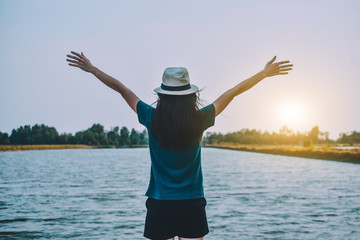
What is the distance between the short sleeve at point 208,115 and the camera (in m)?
2.86

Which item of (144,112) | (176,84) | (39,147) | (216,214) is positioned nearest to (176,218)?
(144,112)

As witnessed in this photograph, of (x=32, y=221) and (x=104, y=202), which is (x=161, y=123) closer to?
(x=32, y=221)

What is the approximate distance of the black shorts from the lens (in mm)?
2805

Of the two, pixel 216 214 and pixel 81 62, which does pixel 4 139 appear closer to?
pixel 216 214

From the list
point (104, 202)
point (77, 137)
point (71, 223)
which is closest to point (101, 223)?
point (71, 223)

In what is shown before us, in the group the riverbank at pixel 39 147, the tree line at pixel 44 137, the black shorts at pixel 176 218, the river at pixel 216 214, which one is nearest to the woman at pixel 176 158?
the black shorts at pixel 176 218

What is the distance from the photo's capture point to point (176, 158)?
278 centimetres

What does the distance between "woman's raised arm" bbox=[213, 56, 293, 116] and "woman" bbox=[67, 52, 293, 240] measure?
10 cm

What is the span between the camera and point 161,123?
2.76m

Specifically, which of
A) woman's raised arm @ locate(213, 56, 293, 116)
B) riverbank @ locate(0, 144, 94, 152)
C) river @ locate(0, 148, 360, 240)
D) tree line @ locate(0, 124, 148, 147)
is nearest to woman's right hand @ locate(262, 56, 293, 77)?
woman's raised arm @ locate(213, 56, 293, 116)

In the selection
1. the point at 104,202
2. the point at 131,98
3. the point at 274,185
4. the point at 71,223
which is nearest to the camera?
the point at 131,98

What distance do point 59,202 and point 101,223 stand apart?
4.79m

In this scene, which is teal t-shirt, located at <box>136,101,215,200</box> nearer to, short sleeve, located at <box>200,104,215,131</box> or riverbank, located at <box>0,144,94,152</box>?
short sleeve, located at <box>200,104,215,131</box>

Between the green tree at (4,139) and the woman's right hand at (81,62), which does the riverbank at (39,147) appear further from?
the woman's right hand at (81,62)
